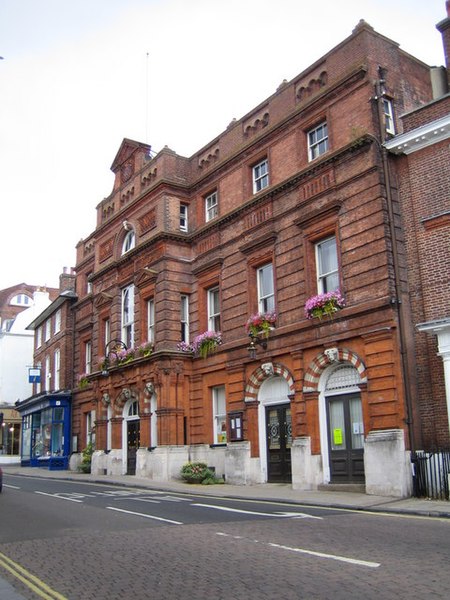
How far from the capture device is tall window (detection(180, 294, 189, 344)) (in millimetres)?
26781

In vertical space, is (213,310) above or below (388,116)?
below

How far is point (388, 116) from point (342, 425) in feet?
31.9

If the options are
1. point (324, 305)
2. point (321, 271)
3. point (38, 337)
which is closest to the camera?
point (324, 305)

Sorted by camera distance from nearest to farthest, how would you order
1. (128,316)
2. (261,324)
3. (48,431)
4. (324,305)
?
(324,305)
(261,324)
(128,316)
(48,431)

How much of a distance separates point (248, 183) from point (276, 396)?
8.31 meters

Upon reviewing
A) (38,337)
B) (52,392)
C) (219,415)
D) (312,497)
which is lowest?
(312,497)

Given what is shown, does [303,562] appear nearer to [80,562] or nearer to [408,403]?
[80,562]

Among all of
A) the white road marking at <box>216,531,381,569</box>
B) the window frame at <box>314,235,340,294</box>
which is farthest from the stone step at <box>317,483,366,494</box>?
the white road marking at <box>216,531,381,569</box>

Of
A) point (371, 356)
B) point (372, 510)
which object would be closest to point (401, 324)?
point (371, 356)

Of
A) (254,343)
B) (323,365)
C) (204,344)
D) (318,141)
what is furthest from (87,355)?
(318,141)

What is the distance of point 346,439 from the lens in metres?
18.8

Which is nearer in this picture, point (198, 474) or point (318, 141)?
point (318, 141)

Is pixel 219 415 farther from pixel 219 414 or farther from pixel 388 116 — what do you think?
pixel 388 116

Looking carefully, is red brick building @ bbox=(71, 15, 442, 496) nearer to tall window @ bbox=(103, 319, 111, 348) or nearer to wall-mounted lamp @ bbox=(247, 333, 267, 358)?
wall-mounted lamp @ bbox=(247, 333, 267, 358)
